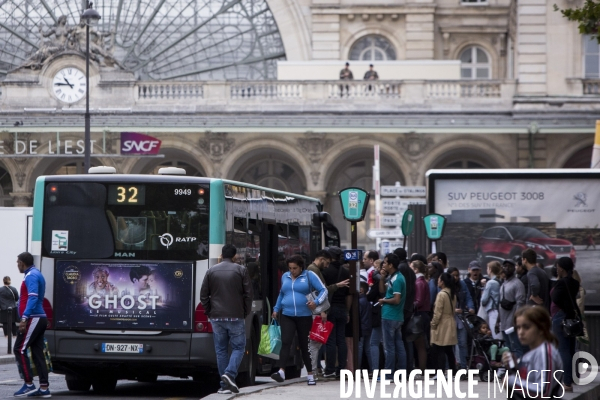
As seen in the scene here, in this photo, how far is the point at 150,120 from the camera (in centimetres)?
4241

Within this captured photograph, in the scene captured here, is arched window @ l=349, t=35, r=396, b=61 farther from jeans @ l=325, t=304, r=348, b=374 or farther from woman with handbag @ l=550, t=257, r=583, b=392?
woman with handbag @ l=550, t=257, r=583, b=392

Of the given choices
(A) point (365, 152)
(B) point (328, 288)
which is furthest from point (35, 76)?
(B) point (328, 288)

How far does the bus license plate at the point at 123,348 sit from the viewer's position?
46.9 ft

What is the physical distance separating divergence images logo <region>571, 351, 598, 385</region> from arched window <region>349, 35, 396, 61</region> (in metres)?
32.9

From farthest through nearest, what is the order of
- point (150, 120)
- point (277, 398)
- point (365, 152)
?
point (365, 152), point (150, 120), point (277, 398)

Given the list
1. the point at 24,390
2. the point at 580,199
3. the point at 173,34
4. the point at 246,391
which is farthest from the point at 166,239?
the point at 173,34

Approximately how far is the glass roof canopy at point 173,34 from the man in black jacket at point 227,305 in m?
35.9

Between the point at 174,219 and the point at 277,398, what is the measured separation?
2683mm

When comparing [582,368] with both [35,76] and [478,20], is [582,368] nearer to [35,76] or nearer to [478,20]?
[35,76]

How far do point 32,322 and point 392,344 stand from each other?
421cm

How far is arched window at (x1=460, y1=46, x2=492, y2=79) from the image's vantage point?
2007 inches

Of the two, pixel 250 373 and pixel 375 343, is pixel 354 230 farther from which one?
pixel 250 373

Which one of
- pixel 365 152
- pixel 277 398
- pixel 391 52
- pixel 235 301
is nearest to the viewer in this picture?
pixel 277 398

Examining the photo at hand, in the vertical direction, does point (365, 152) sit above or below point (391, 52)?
below
